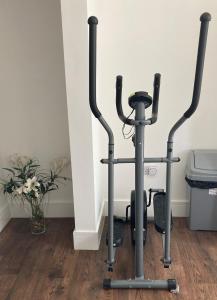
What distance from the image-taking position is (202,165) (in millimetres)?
2512

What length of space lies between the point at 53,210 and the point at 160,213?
3.72 ft

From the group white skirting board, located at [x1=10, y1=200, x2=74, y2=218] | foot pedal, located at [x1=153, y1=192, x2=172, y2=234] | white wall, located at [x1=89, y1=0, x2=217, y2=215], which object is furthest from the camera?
white skirting board, located at [x1=10, y1=200, x2=74, y2=218]

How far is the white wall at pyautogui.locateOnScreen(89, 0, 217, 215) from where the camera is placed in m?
2.41

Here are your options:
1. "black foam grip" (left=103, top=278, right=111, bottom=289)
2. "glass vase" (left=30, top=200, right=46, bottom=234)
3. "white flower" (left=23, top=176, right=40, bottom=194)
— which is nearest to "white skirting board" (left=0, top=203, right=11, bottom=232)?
"glass vase" (left=30, top=200, right=46, bottom=234)

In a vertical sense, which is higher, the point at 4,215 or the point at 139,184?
the point at 139,184

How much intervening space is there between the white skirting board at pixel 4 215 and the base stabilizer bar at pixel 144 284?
50.5 inches

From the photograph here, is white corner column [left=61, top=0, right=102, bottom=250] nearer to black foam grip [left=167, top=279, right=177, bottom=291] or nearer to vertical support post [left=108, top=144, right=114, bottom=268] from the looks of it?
vertical support post [left=108, top=144, right=114, bottom=268]

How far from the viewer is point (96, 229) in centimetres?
238

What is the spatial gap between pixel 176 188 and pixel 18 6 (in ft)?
7.04

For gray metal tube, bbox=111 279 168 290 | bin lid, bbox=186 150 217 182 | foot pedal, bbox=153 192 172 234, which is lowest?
gray metal tube, bbox=111 279 168 290

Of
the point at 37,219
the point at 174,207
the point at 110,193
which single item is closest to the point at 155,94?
the point at 110,193

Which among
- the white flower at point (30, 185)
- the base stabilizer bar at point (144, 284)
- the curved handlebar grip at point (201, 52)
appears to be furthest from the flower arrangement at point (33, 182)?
the curved handlebar grip at point (201, 52)

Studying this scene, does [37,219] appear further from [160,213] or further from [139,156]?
[139,156]

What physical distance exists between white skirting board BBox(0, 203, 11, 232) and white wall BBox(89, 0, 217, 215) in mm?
1100
